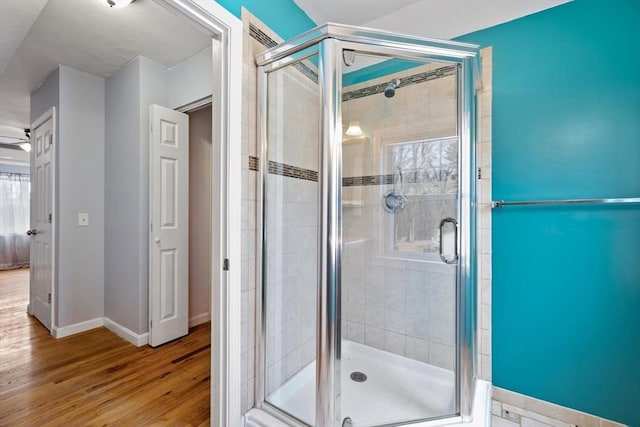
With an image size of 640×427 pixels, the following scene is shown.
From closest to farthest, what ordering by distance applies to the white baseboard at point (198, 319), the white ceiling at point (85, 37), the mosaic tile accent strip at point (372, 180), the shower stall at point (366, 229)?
the shower stall at point (366, 229)
the mosaic tile accent strip at point (372, 180)
the white ceiling at point (85, 37)
the white baseboard at point (198, 319)

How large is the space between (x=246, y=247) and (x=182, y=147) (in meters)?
→ 1.65

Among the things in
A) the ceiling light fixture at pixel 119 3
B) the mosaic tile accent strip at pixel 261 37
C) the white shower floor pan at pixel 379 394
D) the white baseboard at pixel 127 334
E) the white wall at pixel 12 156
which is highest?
the ceiling light fixture at pixel 119 3

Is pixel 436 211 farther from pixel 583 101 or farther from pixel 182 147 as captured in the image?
pixel 182 147

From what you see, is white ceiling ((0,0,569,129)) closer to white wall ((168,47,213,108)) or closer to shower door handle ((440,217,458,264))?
white wall ((168,47,213,108))

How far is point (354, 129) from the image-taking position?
1539 mm

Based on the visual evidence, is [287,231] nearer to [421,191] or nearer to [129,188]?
[421,191]

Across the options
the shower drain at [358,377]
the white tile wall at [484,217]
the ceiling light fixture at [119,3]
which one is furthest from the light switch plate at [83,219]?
the white tile wall at [484,217]

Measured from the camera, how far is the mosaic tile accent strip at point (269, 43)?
1.28 meters

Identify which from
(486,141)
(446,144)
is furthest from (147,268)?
(486,141)

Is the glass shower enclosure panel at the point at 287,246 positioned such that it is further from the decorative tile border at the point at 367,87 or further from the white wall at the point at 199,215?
the white wall at the point at 199,215

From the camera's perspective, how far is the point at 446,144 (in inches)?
62.0

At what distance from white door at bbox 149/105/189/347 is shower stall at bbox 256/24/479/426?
1.40 m

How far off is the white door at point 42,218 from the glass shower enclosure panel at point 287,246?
239 centimetres

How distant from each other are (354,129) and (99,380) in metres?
2.32
